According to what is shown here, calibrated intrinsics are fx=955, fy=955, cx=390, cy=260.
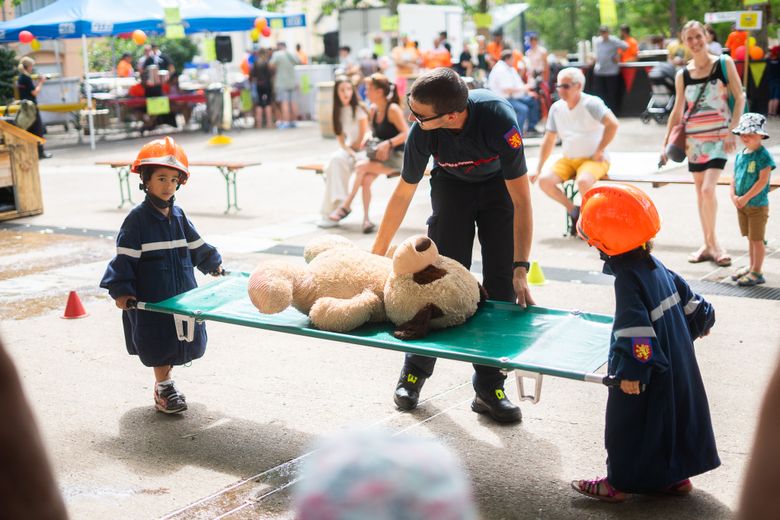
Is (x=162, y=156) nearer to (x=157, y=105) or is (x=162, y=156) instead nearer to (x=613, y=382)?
(x=613, y=382)

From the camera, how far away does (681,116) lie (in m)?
7.97

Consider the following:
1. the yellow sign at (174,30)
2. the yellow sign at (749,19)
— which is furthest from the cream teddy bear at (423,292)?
the yellow sign at (174,30)

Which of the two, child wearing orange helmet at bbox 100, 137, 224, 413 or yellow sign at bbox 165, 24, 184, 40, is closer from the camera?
child wearing orange helmet at bbox 100, 137, 224, 413

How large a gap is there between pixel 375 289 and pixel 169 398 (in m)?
1.36

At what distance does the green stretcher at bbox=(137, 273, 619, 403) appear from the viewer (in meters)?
3.73

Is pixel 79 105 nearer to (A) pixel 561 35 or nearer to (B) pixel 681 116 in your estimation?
(B) pixel 681 116

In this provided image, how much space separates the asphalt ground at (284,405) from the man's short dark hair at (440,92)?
5.20ft

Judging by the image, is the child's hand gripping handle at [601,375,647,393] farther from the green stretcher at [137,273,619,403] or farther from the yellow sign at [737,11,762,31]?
the yellow sign at [737,11,762,31]

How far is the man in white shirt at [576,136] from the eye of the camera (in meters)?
8.78

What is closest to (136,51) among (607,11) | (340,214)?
(607,11)

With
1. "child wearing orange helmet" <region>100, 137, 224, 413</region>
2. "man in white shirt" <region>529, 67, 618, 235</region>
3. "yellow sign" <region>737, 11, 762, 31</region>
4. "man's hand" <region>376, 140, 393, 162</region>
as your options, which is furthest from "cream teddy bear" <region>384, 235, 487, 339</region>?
"yellow sign" <region>737, 11, 762, 31</region>

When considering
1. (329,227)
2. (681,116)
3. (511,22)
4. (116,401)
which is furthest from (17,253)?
(511,22)

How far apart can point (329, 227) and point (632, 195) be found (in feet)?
22.3

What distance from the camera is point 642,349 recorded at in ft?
11.5
